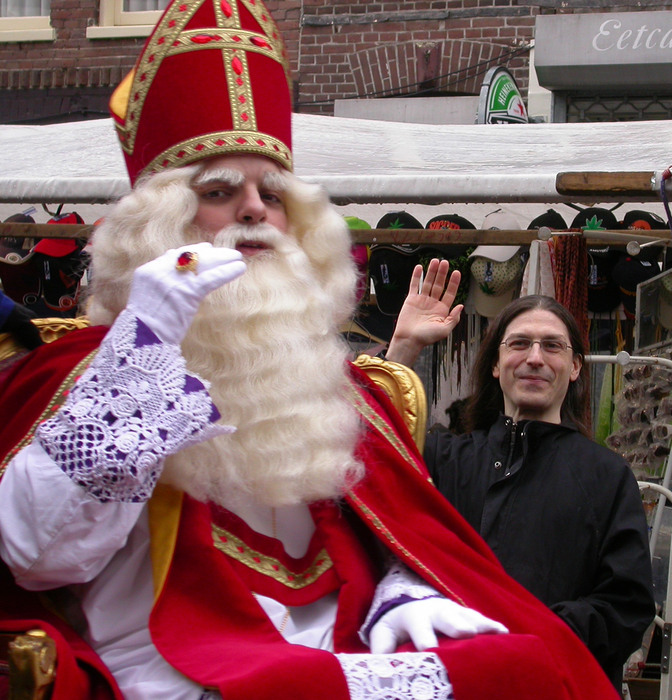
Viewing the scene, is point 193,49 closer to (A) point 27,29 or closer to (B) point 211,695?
(B) point 211,695

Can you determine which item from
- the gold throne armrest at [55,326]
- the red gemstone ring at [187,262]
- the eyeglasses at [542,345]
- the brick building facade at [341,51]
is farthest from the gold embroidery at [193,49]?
the brick building facade at [341,51]

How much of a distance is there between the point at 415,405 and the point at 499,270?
1.43 metres

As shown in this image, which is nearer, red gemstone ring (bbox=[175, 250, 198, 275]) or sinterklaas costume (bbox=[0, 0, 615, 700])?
sinterklaas costume (bbox=[0, 0, 615, 700])

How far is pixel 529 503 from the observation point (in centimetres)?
247

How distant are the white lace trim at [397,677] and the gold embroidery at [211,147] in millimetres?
1157

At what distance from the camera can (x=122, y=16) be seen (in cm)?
840

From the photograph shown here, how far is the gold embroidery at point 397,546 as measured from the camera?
71.3 inches

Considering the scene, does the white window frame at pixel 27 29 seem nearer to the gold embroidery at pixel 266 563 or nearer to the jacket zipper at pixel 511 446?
the jacket zipper at pixel 511 446

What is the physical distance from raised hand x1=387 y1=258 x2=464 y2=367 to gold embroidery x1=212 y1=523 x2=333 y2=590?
→ 977 millimetres

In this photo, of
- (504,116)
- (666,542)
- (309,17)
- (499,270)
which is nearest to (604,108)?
(504,116)

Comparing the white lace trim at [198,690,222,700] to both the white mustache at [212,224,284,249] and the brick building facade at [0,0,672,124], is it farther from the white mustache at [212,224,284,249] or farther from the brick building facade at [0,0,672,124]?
the brick building facade at [0,0,672,124]

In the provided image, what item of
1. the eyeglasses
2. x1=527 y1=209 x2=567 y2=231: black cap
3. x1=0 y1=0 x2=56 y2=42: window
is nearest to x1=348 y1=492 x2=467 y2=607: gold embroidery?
the eyeglasses

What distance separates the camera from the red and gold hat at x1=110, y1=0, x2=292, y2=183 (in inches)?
84.0

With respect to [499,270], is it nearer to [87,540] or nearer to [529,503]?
[529,503]
